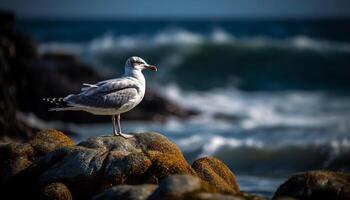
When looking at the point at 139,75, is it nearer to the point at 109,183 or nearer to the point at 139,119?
the point at 109,183

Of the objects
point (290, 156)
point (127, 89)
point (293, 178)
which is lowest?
point (290, 156)

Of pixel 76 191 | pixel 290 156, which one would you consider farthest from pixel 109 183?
pixel 290 156

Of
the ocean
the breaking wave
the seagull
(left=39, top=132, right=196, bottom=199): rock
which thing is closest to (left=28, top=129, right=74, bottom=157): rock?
the seagull

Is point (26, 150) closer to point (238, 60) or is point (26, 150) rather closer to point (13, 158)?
point (13, 158)

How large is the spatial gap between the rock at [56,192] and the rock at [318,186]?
7.49 feet

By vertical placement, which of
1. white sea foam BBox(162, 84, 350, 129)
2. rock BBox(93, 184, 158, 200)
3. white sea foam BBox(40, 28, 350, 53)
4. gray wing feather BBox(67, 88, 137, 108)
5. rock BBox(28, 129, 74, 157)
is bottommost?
white sea foam BBox(162, 84, 350, 129)

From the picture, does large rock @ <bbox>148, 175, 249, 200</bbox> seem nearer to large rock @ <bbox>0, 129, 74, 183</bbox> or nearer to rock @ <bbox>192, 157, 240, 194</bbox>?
rock @ <bbox>192, 157, 240, 194</bbox>

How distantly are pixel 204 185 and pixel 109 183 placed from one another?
4.61 ft

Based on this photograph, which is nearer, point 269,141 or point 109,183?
point 109,183

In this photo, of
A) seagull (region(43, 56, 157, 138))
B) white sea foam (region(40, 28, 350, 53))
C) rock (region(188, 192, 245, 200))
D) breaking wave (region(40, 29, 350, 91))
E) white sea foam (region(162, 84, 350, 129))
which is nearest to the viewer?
rock (region(188, 192, 245, 200))

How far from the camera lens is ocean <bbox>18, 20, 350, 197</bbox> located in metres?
14.6

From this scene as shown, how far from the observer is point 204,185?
21.1 feet

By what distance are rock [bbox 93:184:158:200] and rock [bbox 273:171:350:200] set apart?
1.55 metres

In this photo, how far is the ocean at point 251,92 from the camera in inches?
574
